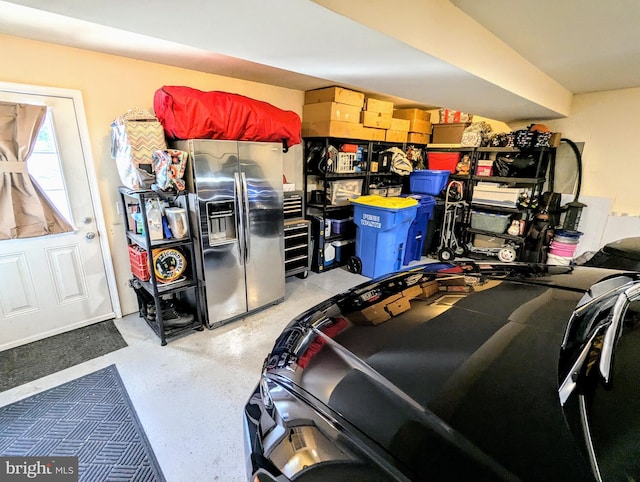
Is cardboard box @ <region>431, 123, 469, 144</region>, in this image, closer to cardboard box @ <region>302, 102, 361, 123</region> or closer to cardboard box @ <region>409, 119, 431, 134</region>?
cardboard box @ <region>409, 119, 431, 134</region>

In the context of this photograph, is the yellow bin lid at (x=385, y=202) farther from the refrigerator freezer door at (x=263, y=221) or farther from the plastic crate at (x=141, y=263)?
the plastic crate at (x=141, y=263)

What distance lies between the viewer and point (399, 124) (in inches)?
179

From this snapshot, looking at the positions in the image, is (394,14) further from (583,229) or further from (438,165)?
(583,229)

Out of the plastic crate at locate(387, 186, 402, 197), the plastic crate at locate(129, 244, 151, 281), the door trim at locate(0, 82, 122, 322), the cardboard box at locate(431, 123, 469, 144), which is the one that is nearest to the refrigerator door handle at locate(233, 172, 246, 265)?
the plastic crate at locate(129, 244, 151, 281)

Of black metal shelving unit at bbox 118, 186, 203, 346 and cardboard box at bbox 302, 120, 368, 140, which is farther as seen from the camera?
cardboard box at bbox 302, 120, 368, 140

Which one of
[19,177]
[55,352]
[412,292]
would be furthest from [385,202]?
[55,352]

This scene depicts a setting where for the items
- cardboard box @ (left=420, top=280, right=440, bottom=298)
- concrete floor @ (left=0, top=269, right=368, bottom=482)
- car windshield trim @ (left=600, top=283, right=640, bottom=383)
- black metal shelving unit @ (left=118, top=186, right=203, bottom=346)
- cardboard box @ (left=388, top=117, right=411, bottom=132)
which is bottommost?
concrete floor @ (left=0, top=269, right=368, bottom=482)

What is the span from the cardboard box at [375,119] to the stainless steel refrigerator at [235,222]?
1648 millimetres

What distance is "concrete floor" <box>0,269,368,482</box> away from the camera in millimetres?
1654

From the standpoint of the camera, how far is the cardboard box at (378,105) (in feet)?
13.1

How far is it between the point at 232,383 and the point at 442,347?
5.78 ft

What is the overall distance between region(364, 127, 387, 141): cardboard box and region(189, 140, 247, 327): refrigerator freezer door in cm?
221

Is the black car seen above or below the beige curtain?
below

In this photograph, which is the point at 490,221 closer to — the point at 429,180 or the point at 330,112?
the point at 429,180
